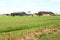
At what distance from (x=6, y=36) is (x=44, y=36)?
6.80 meters

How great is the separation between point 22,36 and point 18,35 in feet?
1.86

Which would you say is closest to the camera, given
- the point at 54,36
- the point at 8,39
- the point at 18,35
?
the point at 8,39

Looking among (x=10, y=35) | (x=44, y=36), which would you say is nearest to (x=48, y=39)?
(x=44, y=36)

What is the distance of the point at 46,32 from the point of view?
1259 inches

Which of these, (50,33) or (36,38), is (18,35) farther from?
(50,33)

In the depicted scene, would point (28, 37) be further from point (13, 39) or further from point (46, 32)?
point (46, 32)

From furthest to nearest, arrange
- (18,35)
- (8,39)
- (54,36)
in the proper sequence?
(54,36)
(18,35)
(8,39)

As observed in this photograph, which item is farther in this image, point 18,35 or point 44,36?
point 44,36

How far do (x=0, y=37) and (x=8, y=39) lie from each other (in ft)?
3.38

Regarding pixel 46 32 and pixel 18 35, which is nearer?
pixel 18 35

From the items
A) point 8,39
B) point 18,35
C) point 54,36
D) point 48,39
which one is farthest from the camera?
point 54,36

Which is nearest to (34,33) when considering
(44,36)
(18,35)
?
(44,36)

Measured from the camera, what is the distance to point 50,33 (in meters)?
31.8

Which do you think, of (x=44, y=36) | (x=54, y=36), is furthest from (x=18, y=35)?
(x=54, y=36)
